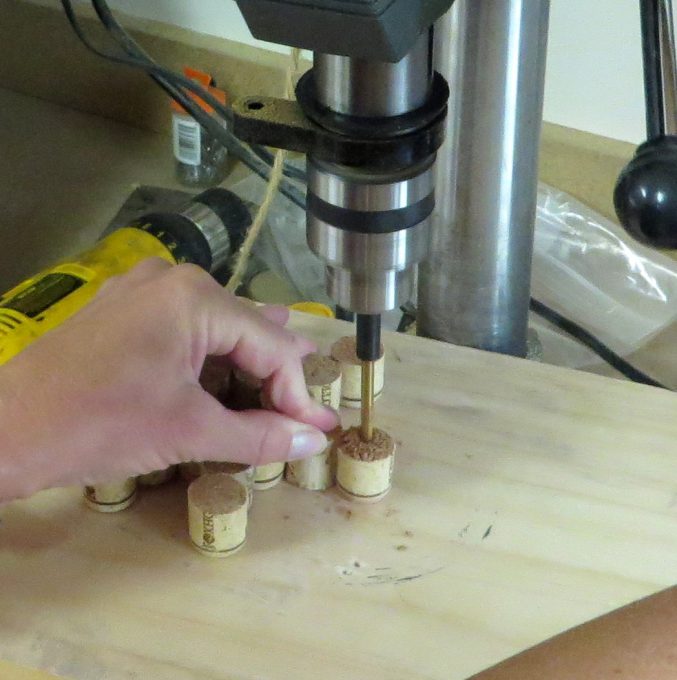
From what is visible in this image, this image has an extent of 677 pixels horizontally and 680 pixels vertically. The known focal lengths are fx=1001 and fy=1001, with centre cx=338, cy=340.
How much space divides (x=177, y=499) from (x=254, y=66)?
1.73 feet

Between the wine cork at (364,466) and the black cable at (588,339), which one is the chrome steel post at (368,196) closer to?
the wine cork at (364,466)

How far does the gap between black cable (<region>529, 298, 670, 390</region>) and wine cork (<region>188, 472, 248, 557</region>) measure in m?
0.35

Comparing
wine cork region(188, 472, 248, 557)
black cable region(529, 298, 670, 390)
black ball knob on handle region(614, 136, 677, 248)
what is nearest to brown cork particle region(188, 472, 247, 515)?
wine cork region(188, 472, 248, 557)

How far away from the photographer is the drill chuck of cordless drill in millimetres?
641

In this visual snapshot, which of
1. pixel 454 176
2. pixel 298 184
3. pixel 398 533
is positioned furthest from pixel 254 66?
pixel 398 533

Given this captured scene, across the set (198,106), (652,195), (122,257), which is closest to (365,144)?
(652,195)

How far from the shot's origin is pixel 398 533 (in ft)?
1.55

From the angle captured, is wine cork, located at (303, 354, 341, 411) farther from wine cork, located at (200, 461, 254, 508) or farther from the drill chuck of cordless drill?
the drill chuck of cordless drill

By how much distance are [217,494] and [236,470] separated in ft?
0.06

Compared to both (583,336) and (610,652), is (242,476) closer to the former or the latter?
(610,652)

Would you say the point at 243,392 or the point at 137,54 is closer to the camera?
the point at 243,392

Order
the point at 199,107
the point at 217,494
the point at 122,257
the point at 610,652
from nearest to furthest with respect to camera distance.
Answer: the point at 610,652 < the point at 217,494 < the point at 122,257 < the point at 199,107

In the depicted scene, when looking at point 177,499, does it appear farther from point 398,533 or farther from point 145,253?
point 145,253

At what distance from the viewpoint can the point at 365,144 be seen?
1.17 ft
